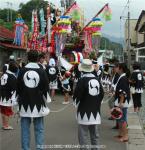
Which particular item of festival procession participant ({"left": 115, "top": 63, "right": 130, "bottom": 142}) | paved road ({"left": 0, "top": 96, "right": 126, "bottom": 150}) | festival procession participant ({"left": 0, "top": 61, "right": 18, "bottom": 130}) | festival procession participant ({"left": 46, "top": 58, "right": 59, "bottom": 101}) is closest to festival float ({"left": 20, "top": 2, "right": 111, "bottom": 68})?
festival procession participant ({"left": 46, "top": 58, "right": 59, "bottom": 101})

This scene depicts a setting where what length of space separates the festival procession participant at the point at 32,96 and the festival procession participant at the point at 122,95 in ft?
6.96

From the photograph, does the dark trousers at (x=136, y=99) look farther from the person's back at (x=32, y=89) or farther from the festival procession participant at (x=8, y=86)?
the person's back at (x=32, y=89)

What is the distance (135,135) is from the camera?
32.3 feet

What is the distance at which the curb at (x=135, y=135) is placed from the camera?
871 cm


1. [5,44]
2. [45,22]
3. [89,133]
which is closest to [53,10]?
[45,22]

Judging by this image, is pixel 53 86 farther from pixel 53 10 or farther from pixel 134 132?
pixel 53 10

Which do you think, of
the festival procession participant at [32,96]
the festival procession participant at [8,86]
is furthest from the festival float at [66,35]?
the festival procession participant at [32,96]

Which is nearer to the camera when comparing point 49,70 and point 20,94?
point 20,94

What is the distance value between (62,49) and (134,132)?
1243 cm

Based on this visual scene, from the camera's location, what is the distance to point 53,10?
1040 inches

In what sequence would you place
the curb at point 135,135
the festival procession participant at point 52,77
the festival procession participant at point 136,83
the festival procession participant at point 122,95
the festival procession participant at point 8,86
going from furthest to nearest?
the festival procession participant at point 52,77
the festival procession participant at point 136,83
the festival procession participant at point 8,86
the festival procession participant at point 122,95
the curb at point 135,135

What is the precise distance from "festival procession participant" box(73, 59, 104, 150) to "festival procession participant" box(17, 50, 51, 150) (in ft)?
1.90

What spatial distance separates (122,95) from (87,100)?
6.17 ft

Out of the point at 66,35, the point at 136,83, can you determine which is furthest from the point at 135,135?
the point at 66,35
